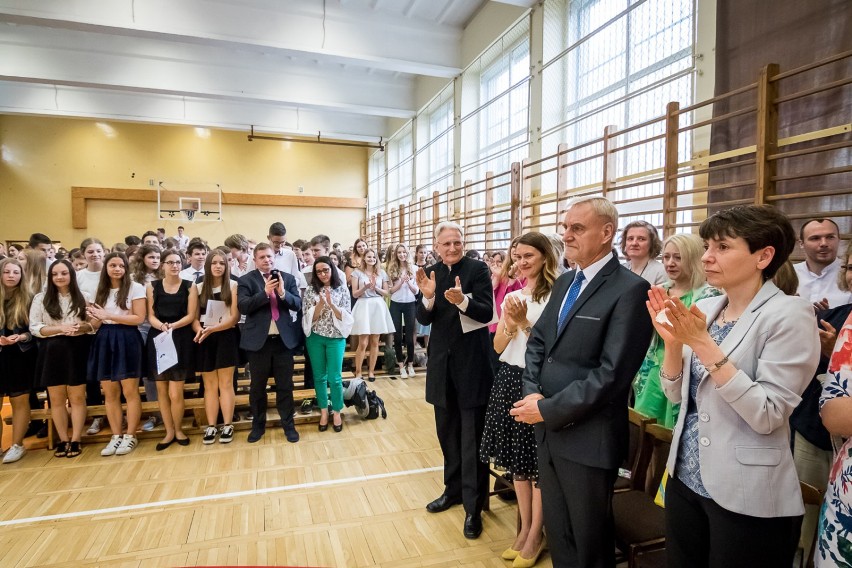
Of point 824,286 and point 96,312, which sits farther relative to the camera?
point 96,312

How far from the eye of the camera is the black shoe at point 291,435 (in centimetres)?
378

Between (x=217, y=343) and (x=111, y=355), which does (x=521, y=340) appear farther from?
(x=111, y=355)

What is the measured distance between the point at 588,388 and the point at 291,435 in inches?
119

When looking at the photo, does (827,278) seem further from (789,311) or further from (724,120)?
(789,311)

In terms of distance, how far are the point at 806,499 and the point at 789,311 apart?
77 cm

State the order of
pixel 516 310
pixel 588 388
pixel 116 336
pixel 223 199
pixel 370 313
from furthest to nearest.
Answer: pixel 223 199 → pixel 370 313 → pixel 116 336 → pixel 516 310 → pixel 588 388

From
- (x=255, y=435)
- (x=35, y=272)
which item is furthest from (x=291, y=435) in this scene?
(x=35, y=272)

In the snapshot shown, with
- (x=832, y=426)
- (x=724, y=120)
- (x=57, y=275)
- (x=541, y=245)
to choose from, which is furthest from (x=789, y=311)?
(x=57, y=275)

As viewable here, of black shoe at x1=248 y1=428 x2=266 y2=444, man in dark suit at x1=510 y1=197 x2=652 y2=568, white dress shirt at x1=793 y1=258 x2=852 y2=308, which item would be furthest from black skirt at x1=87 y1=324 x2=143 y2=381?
white dress shirt at x1=793 y1=258 x2=852 y2=308

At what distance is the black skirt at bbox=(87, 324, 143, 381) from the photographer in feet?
11.5

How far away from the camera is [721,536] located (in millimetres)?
1206

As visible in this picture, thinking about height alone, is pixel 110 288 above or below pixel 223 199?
below

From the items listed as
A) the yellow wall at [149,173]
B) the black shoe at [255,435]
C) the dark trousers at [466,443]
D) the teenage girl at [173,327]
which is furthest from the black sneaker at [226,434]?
the yellow wall at [149,173]

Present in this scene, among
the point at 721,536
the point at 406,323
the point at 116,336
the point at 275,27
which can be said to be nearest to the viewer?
the point at 721,536
